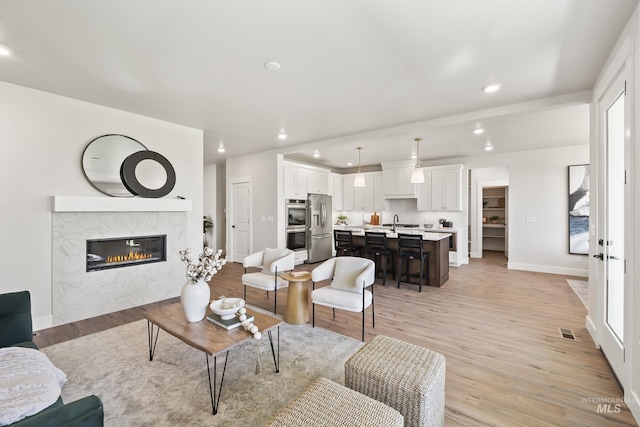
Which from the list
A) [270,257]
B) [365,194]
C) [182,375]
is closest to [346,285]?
[270,257]

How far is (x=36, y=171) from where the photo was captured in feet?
10.7

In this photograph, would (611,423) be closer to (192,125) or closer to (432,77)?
(432,77)

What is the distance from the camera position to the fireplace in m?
3.70

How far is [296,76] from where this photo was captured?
9.45 ft

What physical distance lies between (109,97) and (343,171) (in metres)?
6.76

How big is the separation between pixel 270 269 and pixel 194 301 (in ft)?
5.07

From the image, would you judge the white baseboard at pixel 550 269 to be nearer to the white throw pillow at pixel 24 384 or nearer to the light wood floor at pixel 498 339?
the light wood floor at pixel 498 339

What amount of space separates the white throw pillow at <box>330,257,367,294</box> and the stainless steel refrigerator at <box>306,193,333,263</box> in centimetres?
351

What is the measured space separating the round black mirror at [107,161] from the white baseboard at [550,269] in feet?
25.0

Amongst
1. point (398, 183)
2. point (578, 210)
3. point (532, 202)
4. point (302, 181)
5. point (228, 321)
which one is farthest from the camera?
point (398, 183)

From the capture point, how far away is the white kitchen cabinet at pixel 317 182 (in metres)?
7.09

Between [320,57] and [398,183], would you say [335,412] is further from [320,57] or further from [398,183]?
[398,183]

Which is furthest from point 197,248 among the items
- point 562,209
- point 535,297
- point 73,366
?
point 562,209

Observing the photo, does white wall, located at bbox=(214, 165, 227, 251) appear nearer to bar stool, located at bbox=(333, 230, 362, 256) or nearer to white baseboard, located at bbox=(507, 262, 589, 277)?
bar stool, located at bbox=(333, 230, 362, 256)
